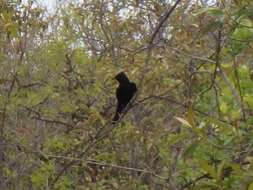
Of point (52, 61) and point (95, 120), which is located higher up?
point (52, 61)

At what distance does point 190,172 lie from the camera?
10.2 ft

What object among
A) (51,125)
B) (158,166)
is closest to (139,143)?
(158,166)

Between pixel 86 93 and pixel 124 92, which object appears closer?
pixel 124 92

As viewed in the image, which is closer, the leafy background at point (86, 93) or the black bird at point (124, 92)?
the black bird at point (124, 92)

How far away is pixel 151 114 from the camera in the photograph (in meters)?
5.31

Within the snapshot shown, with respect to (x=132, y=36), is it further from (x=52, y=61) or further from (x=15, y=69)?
(x=15, y=69)

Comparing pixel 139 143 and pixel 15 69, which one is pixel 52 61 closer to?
pixel 15 69

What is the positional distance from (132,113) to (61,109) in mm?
626

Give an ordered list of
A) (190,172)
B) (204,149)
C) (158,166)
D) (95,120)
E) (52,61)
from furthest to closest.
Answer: (52,61), (158,166), (95,120), (190,172), (204,149)

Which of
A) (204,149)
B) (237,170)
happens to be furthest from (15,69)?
(237,170)

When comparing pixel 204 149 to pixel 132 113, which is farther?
pixel 132 113

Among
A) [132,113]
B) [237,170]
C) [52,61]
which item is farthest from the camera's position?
[52,61]

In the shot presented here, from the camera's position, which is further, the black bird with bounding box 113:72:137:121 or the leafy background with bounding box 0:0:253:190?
the leafy background with bounding box 0:0:253:190

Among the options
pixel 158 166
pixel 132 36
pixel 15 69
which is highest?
pixel 132 36
